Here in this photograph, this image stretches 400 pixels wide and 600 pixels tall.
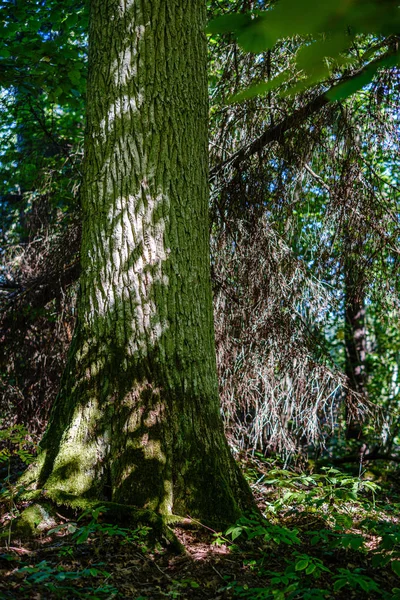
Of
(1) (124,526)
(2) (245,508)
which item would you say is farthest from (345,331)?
(1) (124,526)

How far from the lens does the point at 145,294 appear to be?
124 inches

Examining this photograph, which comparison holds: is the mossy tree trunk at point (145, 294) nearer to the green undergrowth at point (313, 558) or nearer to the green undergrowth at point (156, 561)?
the green undergrowth at point (156, 561)

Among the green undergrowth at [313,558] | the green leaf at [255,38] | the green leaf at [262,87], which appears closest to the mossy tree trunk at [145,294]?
the green undergrowth at [313,558]

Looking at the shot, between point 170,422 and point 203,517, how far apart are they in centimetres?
58

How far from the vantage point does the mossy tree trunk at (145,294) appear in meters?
2.99

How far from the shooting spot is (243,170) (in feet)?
16.9

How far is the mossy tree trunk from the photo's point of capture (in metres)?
2.99

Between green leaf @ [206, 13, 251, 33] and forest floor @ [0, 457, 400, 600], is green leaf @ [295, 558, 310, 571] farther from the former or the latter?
green leaf @ [206, 13, 251, 33]

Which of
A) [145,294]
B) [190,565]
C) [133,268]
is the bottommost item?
[190,565]

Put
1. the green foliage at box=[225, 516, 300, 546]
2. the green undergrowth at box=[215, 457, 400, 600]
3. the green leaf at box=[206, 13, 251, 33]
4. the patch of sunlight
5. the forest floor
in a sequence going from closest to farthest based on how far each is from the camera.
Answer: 1. the green leaf at box=[206, 13, 251, 33]
2. the forest floor
3. the green undergrowth at box=[215, 457, 400, 600]
4. the green foliage at box=[225, 516, 300, 546]
5. the patch of sunlight

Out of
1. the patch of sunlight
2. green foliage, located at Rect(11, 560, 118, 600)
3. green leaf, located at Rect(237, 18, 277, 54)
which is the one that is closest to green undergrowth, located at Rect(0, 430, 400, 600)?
green foliage, located at Rect(11, 560, 118, 600)

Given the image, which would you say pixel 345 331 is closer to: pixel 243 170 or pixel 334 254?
pixel 334 254

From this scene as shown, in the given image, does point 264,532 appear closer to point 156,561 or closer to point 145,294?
point 156,561

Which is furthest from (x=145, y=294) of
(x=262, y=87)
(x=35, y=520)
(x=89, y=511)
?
(x=262, y=87)
